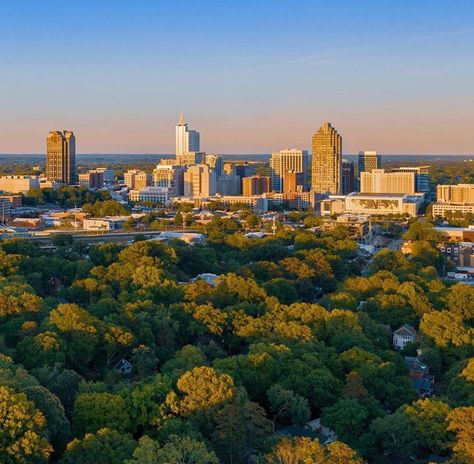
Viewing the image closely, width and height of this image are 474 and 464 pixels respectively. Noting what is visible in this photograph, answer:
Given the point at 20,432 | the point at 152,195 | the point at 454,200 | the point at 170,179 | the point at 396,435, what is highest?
the point at 170,179

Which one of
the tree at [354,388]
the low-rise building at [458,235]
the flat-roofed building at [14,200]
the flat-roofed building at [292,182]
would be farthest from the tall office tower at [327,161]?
the tree at [354,388]

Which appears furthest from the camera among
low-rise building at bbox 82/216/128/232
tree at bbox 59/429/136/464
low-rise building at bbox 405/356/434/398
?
low-rise building at bbox 82/216/128/232

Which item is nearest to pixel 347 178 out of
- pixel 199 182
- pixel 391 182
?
pixel 391 182

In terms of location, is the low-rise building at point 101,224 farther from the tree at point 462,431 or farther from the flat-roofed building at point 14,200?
the tree at point 462,431

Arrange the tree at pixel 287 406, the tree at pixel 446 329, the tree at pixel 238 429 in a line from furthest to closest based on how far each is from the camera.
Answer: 1. the tree at pixel 446 329
2. the tree at pixel 287 406
3. the tree at pixel 238 429

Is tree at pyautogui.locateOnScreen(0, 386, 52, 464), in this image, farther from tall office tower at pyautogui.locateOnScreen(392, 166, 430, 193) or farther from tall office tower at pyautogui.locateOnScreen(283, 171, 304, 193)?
tall office tower at pyautogui.locateOnScreen(392, 166, 430, 193)

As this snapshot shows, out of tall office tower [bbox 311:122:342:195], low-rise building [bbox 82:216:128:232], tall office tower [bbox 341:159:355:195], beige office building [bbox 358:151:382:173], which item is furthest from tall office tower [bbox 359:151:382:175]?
low-rise building [bbox 82:216:128:232]

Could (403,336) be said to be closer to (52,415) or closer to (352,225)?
(52,415)
